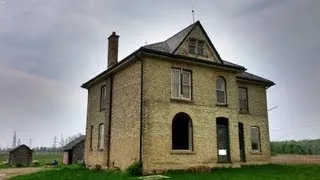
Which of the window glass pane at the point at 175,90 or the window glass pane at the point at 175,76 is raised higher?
the window glass pane at the point at 175,76

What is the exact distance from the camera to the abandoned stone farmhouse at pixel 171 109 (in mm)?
18328

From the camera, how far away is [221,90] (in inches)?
866

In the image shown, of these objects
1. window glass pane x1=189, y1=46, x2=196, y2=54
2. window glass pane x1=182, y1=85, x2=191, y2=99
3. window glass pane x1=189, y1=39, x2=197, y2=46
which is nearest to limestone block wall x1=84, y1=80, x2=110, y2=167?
window glass pane x1=182, y1=85, x2=191, y2=99

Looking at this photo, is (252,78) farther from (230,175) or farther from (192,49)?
(230,175)

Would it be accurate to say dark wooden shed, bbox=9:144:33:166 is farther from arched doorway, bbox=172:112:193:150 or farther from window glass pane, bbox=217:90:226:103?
window glass pane, bbox=217:90:226:103

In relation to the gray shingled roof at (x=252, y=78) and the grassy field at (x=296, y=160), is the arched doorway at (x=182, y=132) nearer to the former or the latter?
the gray shingled roof at (x=252, y=78)

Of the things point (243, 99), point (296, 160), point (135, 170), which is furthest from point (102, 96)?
point (296, 160)

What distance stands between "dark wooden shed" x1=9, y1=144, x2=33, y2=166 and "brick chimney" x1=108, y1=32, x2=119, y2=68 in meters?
29.8

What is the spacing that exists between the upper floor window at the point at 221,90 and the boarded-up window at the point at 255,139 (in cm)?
588

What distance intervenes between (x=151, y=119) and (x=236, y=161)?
23.4 ft

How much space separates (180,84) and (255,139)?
10040 millimetres

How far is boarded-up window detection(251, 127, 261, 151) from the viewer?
2574cm

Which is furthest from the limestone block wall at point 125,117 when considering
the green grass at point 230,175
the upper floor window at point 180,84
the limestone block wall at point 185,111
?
the upper floor window at point 180,84

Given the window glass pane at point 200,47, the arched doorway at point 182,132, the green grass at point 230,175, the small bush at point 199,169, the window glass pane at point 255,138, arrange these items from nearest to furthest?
1. the green grass at point 230,175
2. the small bush at point 199,169
3. the arched doorway at point 182,132
4. the window glass pane at point 200,47
5. the window glass pane at point 255,138
